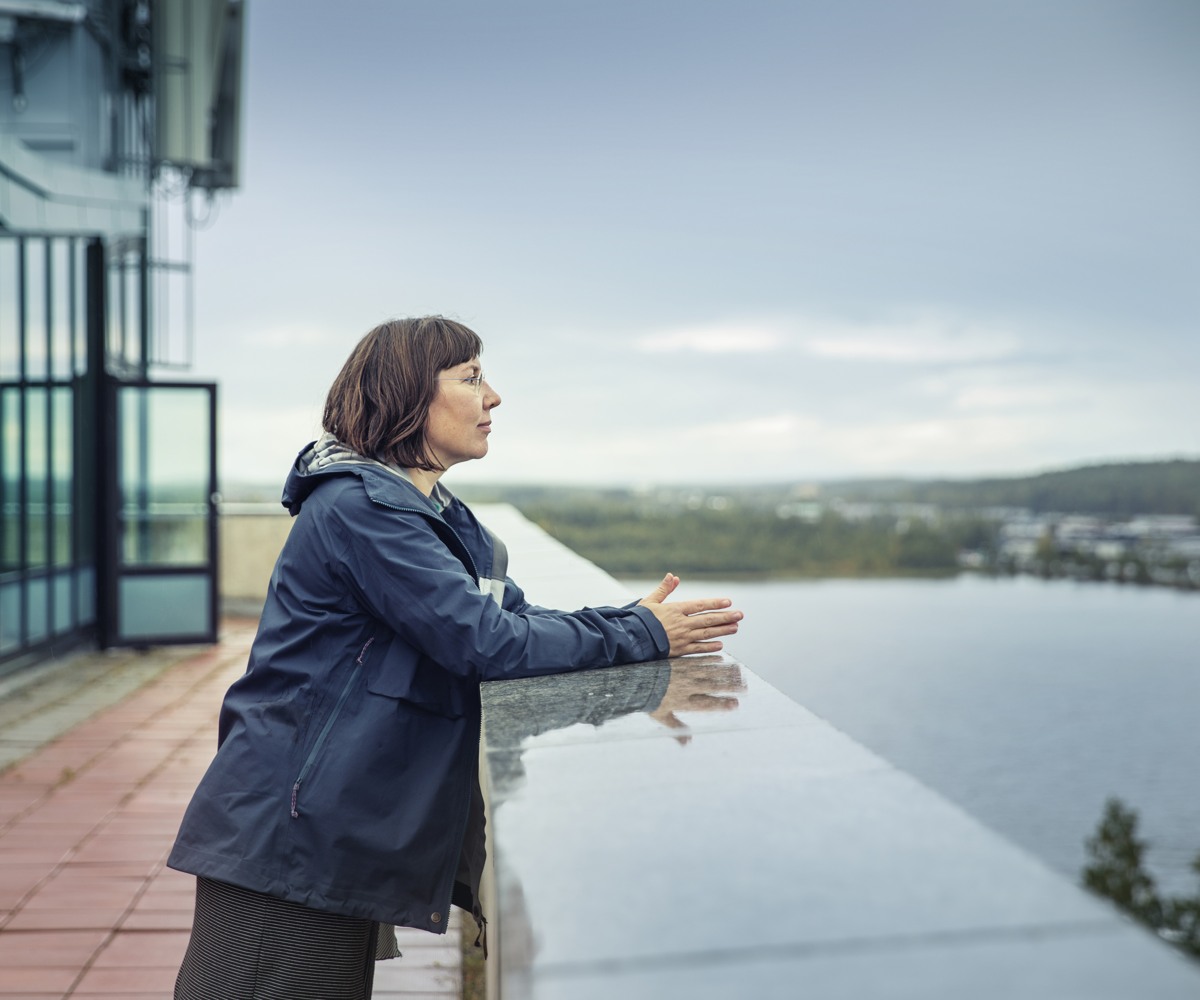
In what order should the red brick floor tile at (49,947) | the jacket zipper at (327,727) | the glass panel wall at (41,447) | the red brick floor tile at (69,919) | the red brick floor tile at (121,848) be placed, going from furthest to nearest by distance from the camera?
1. the glass panel wall at (41,447)
2. the red brick floor tile at (121,848)
3. the red brick floor tile at (69,919)
4. the red brick floor tile at (49,947)
5. the jacket zipper at (327,727)

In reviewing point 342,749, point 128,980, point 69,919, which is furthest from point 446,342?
point 69,919

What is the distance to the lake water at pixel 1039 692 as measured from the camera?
48.5 m

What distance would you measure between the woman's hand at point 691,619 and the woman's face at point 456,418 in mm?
444

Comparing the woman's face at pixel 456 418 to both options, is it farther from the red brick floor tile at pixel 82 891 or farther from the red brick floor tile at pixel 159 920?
the red brick floor tile at pixel 82 891

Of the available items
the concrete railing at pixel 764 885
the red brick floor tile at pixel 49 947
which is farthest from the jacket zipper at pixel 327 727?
the red brick floor tile at pixel 49 947

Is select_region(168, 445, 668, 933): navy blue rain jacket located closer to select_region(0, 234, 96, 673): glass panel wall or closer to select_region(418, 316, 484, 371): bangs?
select_region(418, 316, 484, 371): bangs

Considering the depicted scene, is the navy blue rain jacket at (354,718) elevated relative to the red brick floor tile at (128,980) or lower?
elevated

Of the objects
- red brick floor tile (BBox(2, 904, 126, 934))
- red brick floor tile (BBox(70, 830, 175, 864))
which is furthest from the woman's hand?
red brick floor tile (BBox(70, 830, 175, 864))

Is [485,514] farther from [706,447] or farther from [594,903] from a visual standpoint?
[706,447]

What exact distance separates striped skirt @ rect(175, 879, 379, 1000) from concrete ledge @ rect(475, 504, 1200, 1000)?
448mm

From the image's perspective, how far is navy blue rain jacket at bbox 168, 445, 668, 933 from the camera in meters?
1.61

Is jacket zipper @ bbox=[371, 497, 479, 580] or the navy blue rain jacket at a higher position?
jacket zipper @ bbox=[371, 497, 479, 580]

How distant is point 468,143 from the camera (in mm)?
69188

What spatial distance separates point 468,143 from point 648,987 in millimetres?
72264
